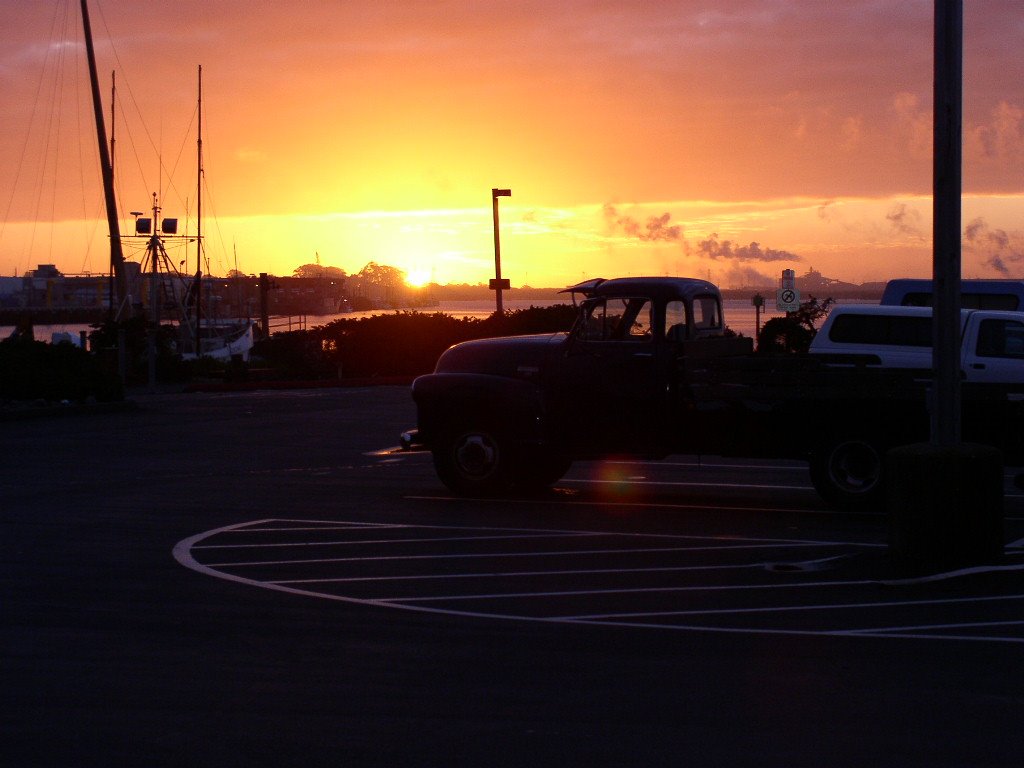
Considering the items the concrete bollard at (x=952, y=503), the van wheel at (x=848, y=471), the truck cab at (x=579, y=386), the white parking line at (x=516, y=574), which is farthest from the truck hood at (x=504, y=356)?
the concrete bollard at (x=952, y=503)

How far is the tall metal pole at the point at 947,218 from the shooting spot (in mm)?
10703

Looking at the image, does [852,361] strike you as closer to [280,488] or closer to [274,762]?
[280,488]

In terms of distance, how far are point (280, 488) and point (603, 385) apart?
4042 mm

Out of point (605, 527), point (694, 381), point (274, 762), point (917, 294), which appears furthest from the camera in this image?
point (917, 294)

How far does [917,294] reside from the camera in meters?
26.3

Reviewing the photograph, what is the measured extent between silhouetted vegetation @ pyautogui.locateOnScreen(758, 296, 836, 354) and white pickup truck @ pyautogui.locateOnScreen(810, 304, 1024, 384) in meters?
11.1

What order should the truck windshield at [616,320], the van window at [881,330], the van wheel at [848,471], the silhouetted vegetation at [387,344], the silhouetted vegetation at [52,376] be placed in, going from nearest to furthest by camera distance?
the van wheel at [848,471], the truck windshield at [616,320], the van window at [881,330], the silhouetted vegetation at [52,376], the silhouetted vegetation at [387,344]

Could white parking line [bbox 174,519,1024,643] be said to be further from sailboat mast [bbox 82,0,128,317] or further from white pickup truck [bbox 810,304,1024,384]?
sailboat mast [bbox 82,0,128,317]

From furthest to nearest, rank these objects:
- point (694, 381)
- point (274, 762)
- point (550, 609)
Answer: point (694, 381)
point (550, 609)
point (274, 762)

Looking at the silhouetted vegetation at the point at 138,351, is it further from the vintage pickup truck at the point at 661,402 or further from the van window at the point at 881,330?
the vintage pickup truck at the point at 661,402

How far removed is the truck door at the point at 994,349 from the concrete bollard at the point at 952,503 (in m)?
10.3

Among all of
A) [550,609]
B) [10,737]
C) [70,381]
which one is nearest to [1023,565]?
[550,609]

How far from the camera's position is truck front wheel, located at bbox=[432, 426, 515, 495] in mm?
15680

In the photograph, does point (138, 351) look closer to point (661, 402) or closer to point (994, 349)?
point (994, 349)
